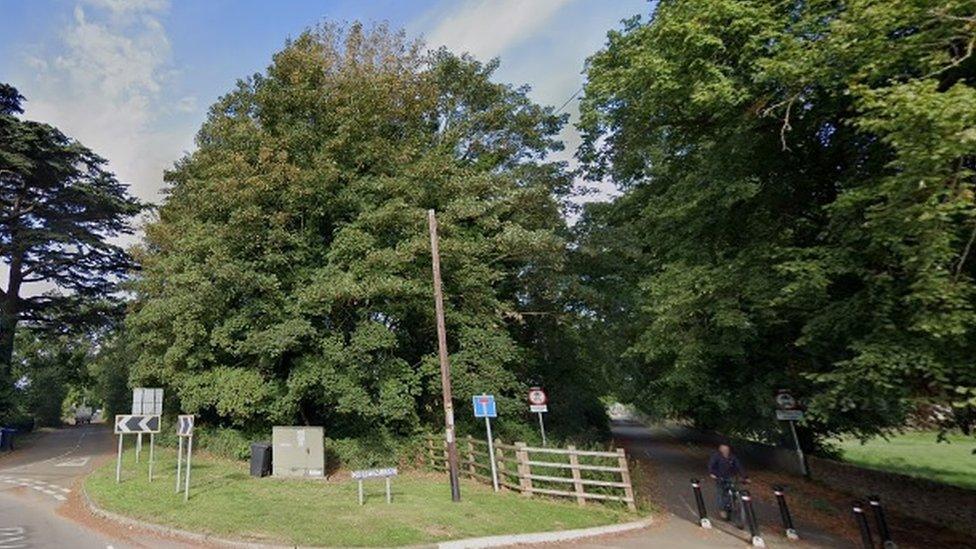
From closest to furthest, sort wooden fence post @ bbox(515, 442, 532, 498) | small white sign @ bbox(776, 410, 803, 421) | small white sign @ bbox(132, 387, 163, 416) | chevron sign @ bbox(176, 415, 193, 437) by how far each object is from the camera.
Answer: chevron sign @ bbox(176, 415, 193, 437)
wooden fence post @ bbox(515, 442, 532, 498)
small white sign @ bbox(132, 387, 163, 416)
small white sign @ bbox(776, 410, 803, 421)

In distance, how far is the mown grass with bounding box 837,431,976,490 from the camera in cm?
2638

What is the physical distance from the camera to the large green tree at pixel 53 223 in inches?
1145

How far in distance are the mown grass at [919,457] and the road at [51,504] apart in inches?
1033

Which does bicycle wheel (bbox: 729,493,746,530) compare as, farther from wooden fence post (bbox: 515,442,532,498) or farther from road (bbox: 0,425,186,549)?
road (bbox: 0,425,186,549)

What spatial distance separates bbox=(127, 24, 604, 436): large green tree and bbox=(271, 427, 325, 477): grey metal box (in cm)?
149

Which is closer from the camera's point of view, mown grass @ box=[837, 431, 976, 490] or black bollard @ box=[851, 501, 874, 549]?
black bollard @ box=[851, 501, 874, 549]

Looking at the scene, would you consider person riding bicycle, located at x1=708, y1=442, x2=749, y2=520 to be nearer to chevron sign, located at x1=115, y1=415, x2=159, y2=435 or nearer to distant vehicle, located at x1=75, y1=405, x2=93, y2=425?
chevron sign, located at x1=115, y1=415, x2=159, y2=435

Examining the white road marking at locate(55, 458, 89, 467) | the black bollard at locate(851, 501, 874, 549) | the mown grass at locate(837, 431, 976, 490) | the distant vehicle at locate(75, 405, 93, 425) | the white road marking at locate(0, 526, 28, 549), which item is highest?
the distant vehicle at locate(75, 405, 93, 425)

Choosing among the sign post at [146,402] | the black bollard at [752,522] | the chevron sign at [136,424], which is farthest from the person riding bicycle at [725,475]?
the sign post at [146,402]

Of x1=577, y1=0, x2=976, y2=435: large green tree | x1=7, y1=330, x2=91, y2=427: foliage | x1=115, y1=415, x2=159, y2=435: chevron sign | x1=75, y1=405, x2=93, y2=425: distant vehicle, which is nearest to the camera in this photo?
x1=577, y1=0, x2=976, y2=435: large green tree

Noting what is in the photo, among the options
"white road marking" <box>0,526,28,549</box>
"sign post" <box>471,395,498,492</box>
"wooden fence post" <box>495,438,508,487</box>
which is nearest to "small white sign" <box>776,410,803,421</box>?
"wooden fence post" <box>495,438,508,487</box>

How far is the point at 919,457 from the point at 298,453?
39.5 meters

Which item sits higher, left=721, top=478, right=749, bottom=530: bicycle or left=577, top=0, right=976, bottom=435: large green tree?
left=577, top=0, right=976, bottom=435: large green tree

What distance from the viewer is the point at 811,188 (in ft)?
43.2
